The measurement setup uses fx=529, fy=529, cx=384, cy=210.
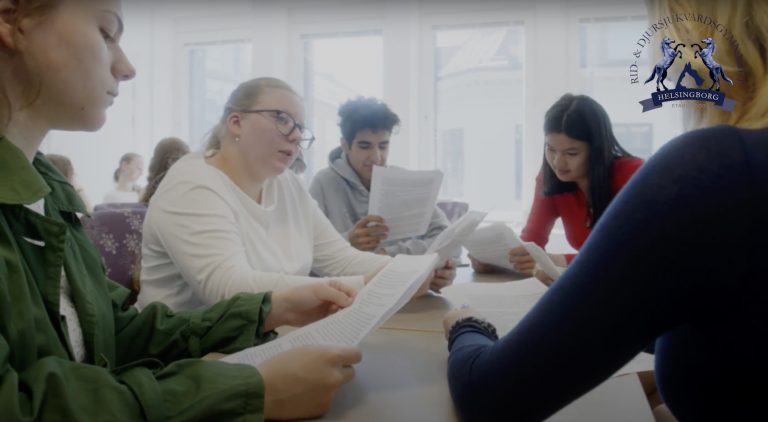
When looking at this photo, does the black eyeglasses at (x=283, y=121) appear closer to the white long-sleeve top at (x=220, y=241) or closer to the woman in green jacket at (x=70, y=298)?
the white long-sleeve top at (x=220, y=241)

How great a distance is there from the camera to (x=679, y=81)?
89 cm

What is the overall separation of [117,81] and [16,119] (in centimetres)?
Result: 15

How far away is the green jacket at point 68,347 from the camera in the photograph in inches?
20.8

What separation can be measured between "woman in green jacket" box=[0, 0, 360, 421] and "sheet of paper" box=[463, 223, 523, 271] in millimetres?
1043

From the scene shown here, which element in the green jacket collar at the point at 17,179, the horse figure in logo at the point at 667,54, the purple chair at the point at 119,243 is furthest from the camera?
the purple chair at the point at 119,243

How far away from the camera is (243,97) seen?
1.54 m

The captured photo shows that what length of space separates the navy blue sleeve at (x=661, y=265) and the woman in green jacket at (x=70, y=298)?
28cm

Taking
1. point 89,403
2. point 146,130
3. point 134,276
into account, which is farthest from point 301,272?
point 146,130

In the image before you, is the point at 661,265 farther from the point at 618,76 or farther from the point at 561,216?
the point at 618,76

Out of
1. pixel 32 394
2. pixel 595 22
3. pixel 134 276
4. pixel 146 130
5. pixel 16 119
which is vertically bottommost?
pixel 134 276

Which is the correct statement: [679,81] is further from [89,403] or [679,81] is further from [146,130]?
[146,130]

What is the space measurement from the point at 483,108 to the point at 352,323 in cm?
380

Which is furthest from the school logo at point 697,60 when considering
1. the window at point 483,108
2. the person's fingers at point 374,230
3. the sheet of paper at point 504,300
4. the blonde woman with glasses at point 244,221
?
the window at point 483,108

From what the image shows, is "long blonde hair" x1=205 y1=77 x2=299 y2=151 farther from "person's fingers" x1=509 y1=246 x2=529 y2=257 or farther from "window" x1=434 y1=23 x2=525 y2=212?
"window" x1=434 y1=23 x2=525 y2=212
